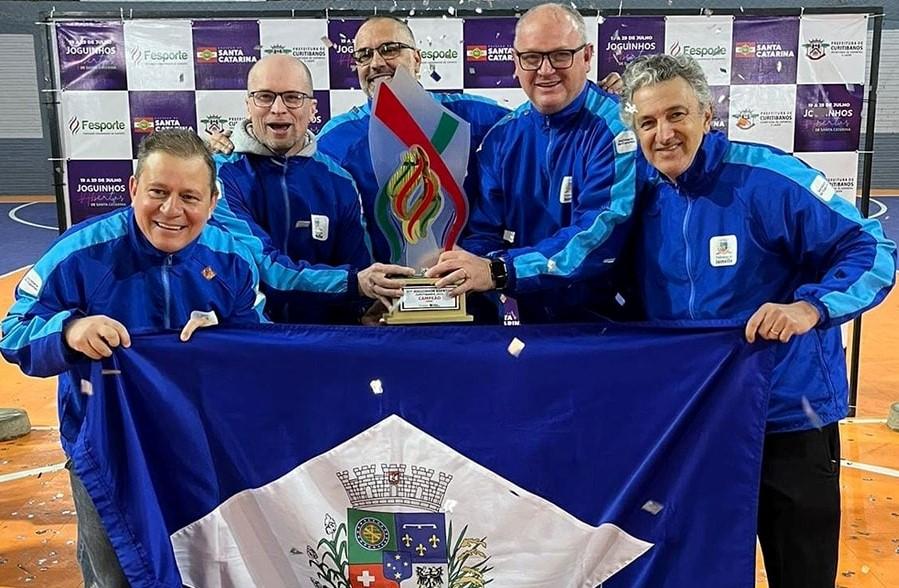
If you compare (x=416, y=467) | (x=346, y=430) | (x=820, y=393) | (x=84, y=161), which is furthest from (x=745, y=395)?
(x=84, y=161)

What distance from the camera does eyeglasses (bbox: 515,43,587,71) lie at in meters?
2.59

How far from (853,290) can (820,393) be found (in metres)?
0.29

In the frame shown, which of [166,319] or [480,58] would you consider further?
[480,58]

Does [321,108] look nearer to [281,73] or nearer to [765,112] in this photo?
[281,73]

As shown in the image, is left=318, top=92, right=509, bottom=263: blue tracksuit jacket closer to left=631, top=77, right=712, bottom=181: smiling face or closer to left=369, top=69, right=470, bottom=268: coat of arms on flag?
left=369, top=69, right=470, bottom=268: coat of arms on flag

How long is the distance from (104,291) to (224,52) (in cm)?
286

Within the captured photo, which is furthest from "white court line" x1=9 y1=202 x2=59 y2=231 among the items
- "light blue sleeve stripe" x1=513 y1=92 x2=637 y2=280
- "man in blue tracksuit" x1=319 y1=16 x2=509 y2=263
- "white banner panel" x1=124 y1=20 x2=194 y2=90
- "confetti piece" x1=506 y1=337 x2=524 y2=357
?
"confetti piece" x1=506 y1=337 x2=524 y2=357

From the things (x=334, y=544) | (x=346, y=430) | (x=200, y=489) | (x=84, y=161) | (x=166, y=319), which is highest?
(x=84, y=161)

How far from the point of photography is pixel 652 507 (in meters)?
2.14

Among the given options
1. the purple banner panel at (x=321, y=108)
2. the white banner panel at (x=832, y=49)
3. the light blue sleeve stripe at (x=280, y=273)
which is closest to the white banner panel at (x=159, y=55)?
the purple banner panel at (x=321, y=108)

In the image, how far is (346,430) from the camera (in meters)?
2.18

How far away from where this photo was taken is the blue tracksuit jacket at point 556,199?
245cm

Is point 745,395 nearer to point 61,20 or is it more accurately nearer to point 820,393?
point 820,393

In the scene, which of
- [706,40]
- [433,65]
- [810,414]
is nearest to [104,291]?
[810,414]
